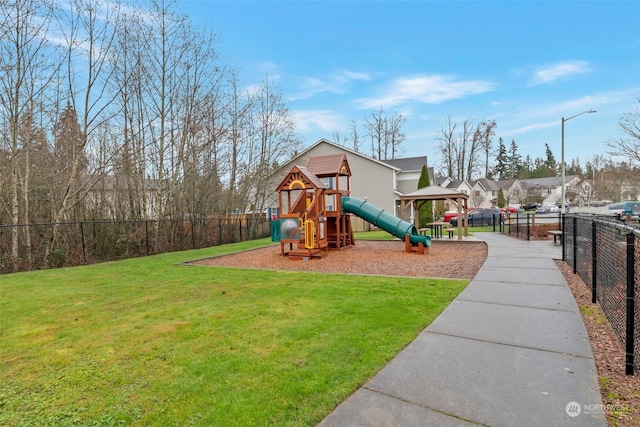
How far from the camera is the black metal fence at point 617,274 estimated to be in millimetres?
2727

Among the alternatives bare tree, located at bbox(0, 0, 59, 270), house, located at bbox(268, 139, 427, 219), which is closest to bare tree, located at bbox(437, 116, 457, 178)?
house, located at bbox(268, 139, 427, 219)

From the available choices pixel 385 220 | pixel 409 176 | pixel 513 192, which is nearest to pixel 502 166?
pixel 513 192

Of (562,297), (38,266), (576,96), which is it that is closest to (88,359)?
(562,297)

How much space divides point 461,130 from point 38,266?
4732 cm

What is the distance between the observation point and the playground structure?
34.2ft

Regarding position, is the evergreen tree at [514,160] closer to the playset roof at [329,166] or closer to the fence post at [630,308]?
the playset roof at [329,166]

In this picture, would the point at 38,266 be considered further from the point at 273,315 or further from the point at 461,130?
the point at 461,130

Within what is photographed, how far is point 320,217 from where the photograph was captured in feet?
36.9

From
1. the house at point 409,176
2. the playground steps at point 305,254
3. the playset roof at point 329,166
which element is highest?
the house at point 409,176

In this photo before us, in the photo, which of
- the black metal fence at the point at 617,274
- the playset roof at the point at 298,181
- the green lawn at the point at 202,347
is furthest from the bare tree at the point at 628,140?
the green lawn at the point at 202,347

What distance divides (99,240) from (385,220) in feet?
35.1

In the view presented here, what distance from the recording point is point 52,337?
12.7 ft

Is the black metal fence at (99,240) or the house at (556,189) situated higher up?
the house at (556,189)
